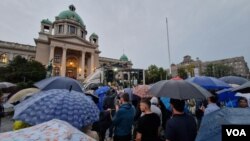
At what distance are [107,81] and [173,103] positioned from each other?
1747cm

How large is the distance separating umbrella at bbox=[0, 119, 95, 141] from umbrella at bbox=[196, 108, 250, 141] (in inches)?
28.7

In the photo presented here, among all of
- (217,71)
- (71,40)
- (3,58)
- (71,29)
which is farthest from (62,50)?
(217,71)

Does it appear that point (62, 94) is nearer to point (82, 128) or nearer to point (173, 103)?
point (82, 128)

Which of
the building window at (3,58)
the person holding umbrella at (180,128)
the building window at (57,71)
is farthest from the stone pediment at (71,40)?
the person holding umbrella at (180,128)

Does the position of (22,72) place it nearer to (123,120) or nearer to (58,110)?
(123,120)

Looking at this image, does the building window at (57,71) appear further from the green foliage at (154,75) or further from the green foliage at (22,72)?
the green foliage at (154,75)

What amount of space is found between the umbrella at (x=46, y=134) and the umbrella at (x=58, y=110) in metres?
1.03

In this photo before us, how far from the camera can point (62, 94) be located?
2.41 m

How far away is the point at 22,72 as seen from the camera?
28625 millimetres

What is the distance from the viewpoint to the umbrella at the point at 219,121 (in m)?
1.01

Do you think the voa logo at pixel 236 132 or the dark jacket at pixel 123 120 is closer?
the voa logo at pixel 236 132

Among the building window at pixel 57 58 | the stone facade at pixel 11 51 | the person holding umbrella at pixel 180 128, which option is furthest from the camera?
the building window at pixel 57 58

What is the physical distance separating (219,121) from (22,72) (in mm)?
32320

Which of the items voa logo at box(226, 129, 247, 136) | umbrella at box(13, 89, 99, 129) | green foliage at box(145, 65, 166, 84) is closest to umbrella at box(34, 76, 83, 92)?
umbrella at box(13, 89, 99, 129)
